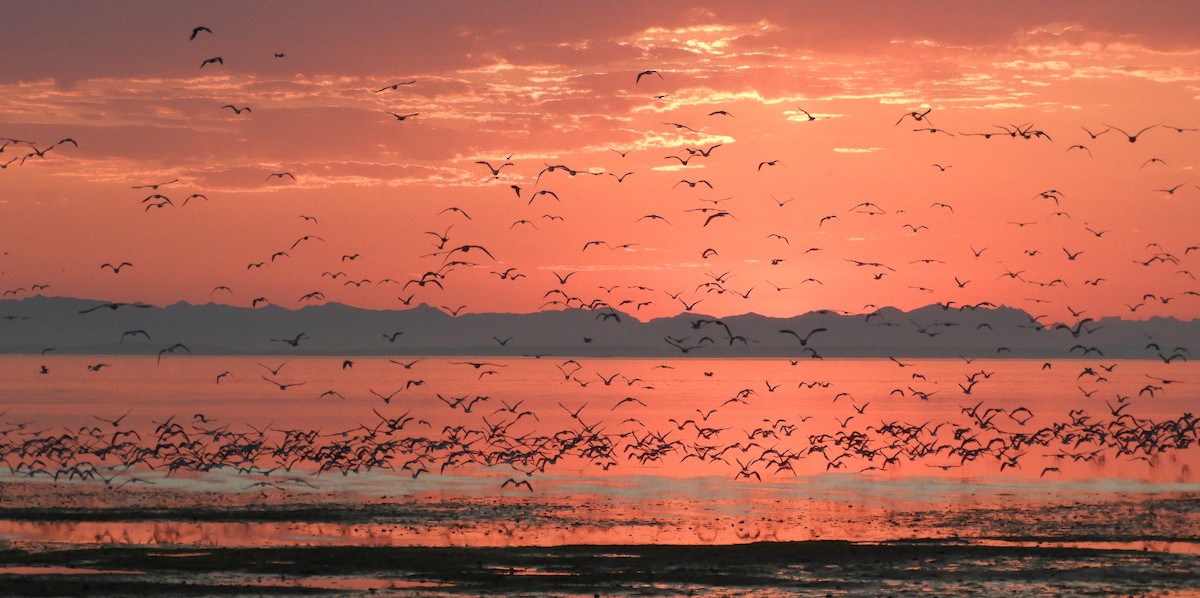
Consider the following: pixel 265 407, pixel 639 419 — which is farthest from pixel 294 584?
pixel 265 407

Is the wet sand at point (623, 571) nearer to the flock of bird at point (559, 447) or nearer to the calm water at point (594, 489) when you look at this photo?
the calm water at point (594, 489)

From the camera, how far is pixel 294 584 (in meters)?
32.4

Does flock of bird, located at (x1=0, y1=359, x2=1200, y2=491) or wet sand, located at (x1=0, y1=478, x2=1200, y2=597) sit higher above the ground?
flock of bird, located at (x1=0, y1=359, x2=1200, y2=491)

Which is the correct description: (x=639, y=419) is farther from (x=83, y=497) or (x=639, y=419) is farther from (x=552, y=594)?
(x=552, y=594)

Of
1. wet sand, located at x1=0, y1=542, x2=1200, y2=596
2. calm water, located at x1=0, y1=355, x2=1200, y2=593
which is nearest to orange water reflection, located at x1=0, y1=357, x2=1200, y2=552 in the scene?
calm water, located at x1=0, y1=355, x2=1200, y2=593

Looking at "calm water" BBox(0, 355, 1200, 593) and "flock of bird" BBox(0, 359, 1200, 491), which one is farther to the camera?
"flock of bird" BBox(0, 359, 1200, 491)

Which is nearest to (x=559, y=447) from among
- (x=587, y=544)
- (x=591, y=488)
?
(x=591, y=488)

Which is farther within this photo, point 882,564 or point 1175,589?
point 882,564

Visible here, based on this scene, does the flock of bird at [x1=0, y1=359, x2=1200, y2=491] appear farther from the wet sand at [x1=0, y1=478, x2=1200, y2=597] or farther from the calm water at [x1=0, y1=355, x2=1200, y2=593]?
the wet sand at [x1=0, y1=478, x2=1200, y2=597]

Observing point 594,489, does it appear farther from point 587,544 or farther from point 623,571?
point 623,571

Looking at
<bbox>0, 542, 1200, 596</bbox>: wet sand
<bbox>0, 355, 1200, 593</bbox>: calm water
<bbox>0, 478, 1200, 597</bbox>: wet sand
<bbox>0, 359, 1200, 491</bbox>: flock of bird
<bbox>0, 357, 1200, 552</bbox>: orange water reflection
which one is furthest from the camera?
<bbox>0, 359, 1200, 491</bbox>: flock of bird

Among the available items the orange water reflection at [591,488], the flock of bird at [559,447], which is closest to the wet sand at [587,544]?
the orange water reflection at [591,488]

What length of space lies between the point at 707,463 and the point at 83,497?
100.0ft

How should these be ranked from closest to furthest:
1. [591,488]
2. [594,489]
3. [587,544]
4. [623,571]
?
[623,571], [587,544], [594,489], [591,488]
